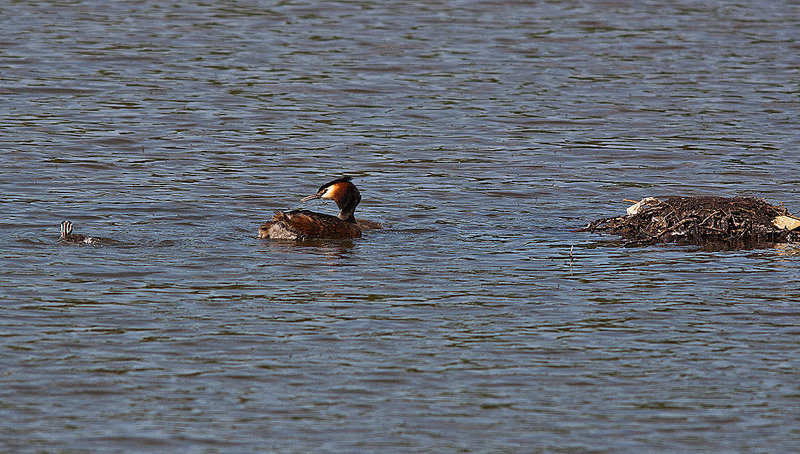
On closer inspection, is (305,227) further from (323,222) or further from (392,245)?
(392,245)

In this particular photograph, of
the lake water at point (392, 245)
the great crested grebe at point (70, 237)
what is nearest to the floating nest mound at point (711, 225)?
the lake water at point (392, 245)

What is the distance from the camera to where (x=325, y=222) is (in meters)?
13.7

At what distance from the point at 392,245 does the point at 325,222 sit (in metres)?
0.81

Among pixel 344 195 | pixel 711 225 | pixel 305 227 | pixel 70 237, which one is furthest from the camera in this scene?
pixel 344 195

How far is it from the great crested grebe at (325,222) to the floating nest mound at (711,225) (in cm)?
227

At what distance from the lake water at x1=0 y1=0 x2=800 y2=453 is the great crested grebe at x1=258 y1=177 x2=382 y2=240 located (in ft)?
1.02

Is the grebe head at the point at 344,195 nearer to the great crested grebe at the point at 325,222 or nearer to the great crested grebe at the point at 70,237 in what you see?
the great crested grebe at the point at 325,222

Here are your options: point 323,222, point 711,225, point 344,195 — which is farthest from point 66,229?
point 711,225

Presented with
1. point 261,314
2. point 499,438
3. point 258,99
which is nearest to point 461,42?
point 258,99

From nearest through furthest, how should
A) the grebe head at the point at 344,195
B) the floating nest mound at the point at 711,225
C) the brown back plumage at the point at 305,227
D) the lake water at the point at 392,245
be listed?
1. the lake water at the point at 392,245
2. the brown back plumage at the point at 305,227
3. the floating nest mound at the point at 711,225
4. the grebe head at the point at 344,195

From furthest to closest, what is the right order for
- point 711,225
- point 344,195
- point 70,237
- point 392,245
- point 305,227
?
point 344,195 → point 711,225 → point 305,227 → point 392,245 → point 70,237

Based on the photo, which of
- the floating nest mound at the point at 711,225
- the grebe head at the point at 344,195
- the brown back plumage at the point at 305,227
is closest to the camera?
the brown back plumage at the point at 305,227

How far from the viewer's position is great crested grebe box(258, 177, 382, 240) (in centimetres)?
1326

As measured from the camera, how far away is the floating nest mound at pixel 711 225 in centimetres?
1355
